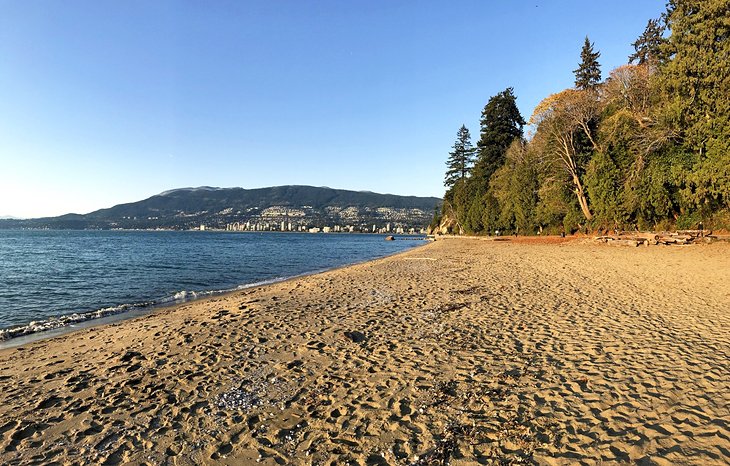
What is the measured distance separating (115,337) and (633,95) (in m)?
39.2

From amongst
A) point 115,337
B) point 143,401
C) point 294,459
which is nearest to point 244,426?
point 294,459

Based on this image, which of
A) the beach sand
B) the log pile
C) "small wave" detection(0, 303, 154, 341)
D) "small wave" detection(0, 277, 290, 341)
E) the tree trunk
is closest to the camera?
the beach sand

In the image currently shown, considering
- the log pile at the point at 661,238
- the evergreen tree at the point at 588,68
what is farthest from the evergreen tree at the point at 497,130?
Result: the log pile at the point at 661,238

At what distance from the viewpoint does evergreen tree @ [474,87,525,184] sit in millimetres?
59469

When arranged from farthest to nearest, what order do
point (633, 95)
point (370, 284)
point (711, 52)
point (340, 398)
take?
point (633, 95) < point (711, 52) < point (370, 284) < point (340, 398)

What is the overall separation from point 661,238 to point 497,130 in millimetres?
40384

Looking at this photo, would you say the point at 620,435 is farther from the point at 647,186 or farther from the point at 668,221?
the point at 668,221

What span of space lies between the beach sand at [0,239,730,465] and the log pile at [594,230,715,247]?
659 inches

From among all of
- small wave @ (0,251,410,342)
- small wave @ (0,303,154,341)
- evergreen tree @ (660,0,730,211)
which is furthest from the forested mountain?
small wave @ (0,303,154,341)

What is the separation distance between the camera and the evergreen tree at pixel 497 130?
195ft

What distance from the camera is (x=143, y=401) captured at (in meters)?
5.02

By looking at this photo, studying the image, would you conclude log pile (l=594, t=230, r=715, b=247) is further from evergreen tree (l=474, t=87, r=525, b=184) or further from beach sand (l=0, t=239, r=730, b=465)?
evergreen tree (l=474, t=87, r=525, b=184)

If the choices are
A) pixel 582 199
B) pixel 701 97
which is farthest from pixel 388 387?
pixel 582 199

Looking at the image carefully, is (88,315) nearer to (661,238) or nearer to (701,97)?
(661,238)
